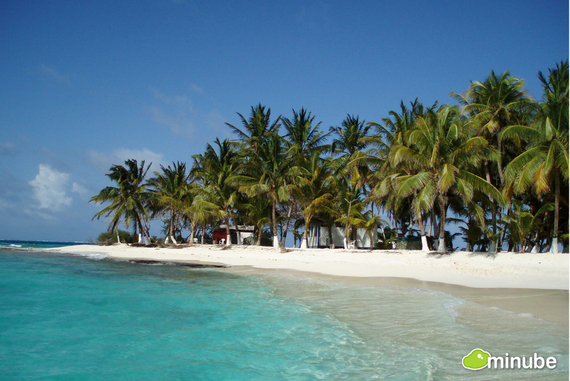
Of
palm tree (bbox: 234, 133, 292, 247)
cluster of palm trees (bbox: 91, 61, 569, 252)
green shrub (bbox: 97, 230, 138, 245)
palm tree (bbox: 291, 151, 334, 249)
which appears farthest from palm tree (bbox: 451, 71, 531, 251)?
green shrub (bbox: 97, 230, 138, 245)

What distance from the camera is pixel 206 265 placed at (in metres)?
18.3

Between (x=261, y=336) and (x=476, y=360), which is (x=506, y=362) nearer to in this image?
(x=476, y=360)

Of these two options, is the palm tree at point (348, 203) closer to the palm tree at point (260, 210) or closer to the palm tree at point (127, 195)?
the palm tree at point (260, 210)

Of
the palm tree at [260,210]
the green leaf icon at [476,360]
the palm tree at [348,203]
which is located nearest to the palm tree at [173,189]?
the palm tree at [260,210]

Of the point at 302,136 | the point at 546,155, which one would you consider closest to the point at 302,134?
the point at 302,136

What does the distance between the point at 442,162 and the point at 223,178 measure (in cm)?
1568

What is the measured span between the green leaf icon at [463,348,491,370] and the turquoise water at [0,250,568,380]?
13 centimetres

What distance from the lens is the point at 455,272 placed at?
1278 centimetres

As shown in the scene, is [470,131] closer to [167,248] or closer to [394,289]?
[394,289]

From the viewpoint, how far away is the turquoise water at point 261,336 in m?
4.27

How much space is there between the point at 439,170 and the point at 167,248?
2022 centimetres

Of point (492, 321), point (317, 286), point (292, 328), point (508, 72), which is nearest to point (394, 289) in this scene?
point (317, 286)

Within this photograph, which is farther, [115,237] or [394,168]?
[115,237]

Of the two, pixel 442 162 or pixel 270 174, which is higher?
pixel 270 174
